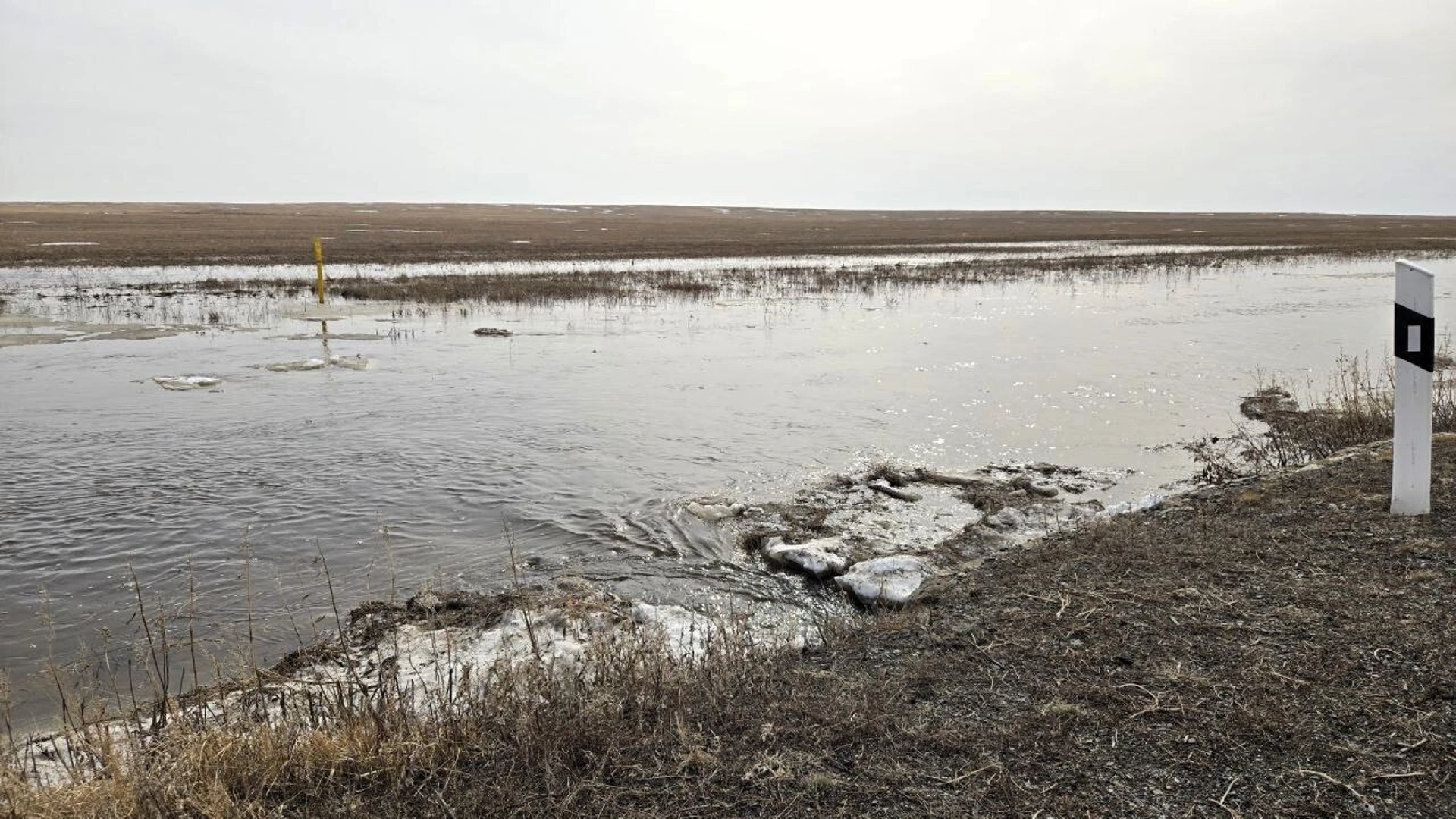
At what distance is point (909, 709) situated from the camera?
3.92 metres

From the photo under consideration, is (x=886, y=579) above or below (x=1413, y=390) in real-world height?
below

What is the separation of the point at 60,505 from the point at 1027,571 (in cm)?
922

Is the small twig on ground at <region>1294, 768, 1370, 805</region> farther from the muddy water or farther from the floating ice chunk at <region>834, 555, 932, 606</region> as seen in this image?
the muddy water

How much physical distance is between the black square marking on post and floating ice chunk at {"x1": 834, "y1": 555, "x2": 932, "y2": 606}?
3.52 metres

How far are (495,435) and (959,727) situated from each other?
9.45 metres

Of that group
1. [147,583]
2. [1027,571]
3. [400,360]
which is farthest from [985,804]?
[400,360]

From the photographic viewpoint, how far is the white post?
562 cm

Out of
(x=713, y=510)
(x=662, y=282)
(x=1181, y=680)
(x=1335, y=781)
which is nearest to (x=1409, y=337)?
(x=1181, y=680)

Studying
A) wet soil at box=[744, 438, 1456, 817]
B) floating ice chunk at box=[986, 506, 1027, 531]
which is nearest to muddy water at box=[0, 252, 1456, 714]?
floating ice chunk at box=[986, 506, 1027, 531]

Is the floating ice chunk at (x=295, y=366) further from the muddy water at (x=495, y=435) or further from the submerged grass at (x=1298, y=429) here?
the submerged grass at (x=1298, y=429)

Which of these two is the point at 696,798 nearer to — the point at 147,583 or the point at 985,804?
the point at 985,804

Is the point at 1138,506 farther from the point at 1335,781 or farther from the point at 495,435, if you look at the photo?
the point at 495,435

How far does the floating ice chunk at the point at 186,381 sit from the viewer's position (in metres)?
14.9

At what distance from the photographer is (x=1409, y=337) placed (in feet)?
18.6
